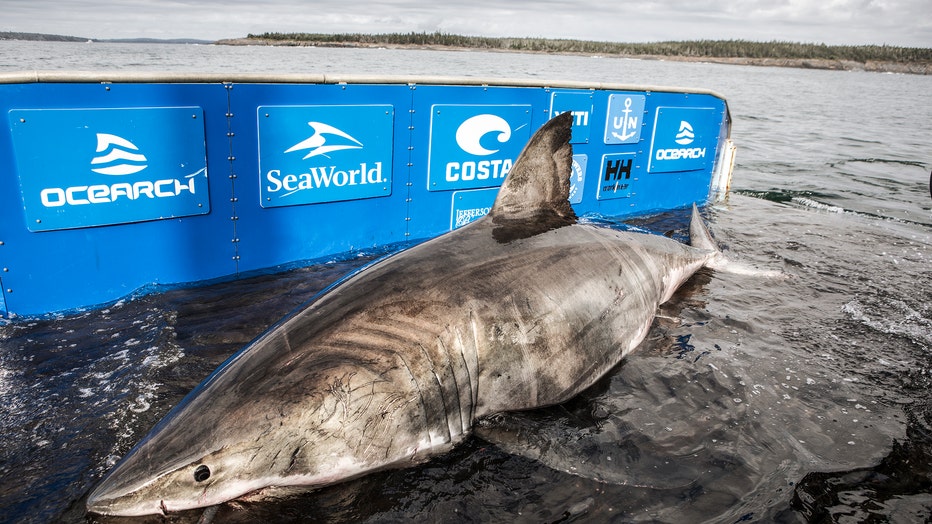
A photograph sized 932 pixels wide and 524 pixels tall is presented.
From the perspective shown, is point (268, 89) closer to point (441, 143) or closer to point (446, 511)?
point (441, 143)

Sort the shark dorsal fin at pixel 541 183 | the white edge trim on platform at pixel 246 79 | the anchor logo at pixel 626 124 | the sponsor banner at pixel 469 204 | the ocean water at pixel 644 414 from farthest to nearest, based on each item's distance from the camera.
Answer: the anchor logo at pixel 626 124, the sponsor banner at pixel 469 204, the white edge trim on platform at pixel 246 79, the shark dorsal fin at pixel 541 183, the ocean water at pixel 644 414

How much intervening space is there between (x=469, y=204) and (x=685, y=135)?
12.0 ft

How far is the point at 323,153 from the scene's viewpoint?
219 inches

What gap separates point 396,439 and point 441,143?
13.8 feet

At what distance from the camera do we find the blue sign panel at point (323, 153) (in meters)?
5.27

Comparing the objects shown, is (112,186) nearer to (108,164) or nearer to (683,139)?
(108,164)

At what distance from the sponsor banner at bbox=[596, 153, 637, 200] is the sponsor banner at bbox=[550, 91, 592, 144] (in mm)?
564

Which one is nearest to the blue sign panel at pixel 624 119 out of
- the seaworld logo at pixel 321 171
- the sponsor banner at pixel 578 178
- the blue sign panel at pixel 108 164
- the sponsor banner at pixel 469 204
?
the sponsor banner at pixel 578 178

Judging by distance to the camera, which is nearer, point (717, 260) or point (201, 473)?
point (201, 473)

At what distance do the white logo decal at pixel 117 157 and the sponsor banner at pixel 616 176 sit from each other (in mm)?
5322

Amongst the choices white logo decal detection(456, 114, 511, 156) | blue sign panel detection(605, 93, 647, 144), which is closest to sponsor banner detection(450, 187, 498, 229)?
white logo decal detection(456, 114, 511, 156)

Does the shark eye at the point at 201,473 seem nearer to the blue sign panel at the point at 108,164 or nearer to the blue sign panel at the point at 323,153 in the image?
the blue sign panel at the point at 108,164

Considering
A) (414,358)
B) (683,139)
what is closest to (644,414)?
(414,358)

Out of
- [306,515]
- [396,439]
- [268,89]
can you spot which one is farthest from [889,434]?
A: [268,89]
